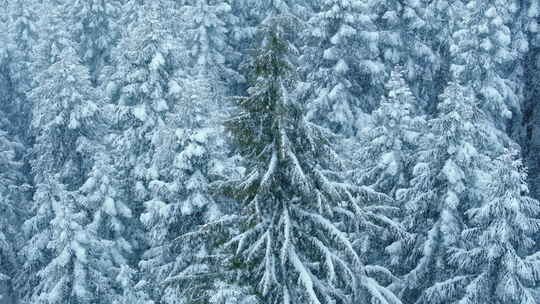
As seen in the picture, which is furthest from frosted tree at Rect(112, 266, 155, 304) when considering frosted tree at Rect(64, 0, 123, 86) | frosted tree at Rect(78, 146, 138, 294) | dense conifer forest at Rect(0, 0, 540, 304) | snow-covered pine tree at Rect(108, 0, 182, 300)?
frosted tree at Rect(64, 0, 123, 86)

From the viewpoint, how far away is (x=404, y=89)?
19.1m

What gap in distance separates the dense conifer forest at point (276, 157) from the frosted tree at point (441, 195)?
0.22ft

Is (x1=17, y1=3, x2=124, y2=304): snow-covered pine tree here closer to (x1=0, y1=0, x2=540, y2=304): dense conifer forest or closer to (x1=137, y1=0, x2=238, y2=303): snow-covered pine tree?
(x1=0, y1=0, x2=540, y2=304): dense conifer forest

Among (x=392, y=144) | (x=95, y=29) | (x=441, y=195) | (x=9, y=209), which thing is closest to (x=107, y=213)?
(x=9, y=209)

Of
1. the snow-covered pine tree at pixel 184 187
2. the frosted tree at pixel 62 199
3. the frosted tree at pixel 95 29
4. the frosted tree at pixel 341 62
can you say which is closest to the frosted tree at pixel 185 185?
the snow-covered pine tree at pixel 184 187

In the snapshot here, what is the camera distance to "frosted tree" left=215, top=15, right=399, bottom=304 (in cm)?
993

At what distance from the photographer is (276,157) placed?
10133 mm

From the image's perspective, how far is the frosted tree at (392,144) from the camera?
61.3ft

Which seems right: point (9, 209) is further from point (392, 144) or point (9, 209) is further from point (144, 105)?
point (392, 144)

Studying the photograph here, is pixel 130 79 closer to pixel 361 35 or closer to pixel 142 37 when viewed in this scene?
pixel 142 37

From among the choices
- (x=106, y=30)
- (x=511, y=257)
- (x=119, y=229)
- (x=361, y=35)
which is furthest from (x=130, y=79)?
(x=511, y=257)

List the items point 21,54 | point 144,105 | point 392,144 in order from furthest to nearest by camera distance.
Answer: point 21,54 → point 144,105 → point 392,144

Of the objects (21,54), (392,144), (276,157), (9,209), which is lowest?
(9,209)

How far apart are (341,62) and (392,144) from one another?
6829 millimetres
